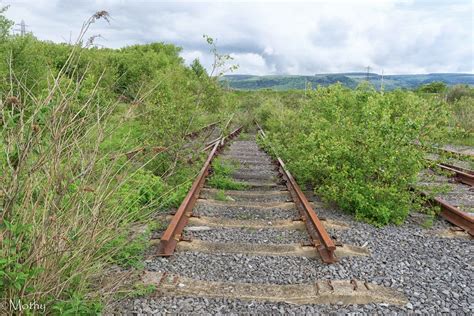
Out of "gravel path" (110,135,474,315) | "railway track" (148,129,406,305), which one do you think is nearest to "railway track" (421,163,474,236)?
"gravel path" (110,135,474,315)

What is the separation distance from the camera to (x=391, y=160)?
5793mm

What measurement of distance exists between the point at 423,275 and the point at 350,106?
6045 millimetres

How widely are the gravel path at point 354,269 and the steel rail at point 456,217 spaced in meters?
0.19

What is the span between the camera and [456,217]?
5520 mm

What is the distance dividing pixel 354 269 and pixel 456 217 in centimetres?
243

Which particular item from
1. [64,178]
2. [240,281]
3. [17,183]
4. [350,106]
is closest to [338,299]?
[240,281]

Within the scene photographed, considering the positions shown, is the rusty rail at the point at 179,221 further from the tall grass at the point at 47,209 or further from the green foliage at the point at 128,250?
the tall grass at the point at 47,209

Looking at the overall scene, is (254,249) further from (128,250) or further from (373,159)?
(373,159)

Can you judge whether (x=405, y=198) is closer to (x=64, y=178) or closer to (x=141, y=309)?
(x=141, y=309)

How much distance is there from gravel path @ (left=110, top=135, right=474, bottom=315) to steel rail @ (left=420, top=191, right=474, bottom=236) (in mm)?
192

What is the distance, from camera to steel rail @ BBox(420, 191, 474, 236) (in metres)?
5.12

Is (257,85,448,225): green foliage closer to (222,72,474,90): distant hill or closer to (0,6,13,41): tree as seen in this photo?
(222,72,474,90): distant hill

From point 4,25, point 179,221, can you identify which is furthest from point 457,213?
point 4,25

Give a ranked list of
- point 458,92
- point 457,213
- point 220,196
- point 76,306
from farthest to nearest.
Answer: point 458,92
point 220,196
point 457,213
point 76,306
